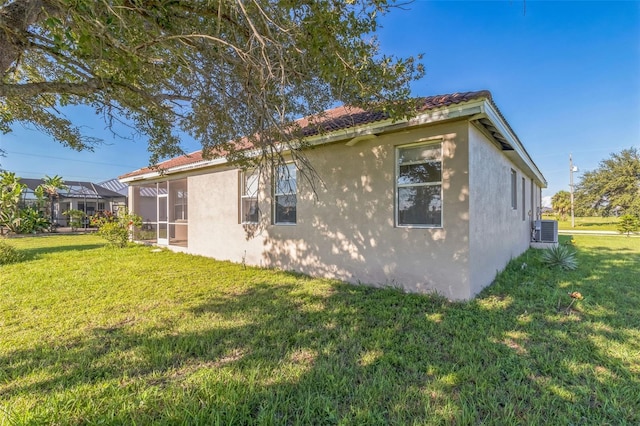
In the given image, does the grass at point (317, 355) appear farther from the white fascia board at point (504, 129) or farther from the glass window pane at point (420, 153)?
the white fascia board at point (504, 129)

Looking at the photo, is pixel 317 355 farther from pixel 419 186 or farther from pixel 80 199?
pixel 80 199

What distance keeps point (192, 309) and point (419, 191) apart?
4737mm

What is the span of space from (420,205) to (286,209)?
370 cm

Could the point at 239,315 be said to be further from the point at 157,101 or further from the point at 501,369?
the point at 157,101

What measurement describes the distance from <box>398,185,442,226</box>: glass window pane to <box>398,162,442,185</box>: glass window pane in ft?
0.47

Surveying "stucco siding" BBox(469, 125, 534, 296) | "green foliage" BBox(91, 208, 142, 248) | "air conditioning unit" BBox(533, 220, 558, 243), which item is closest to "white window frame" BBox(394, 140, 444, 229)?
"stucco siding" BBox(469, 125, 534, 296)

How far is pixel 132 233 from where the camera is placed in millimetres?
13758

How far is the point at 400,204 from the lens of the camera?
5844mm

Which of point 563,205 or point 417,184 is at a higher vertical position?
point 563,205

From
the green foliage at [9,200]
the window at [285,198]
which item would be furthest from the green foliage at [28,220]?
the window at [285,198]

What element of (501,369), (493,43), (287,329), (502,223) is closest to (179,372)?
(287,329)

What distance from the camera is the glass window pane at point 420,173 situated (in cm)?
543

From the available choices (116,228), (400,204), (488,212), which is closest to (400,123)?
(400,204)

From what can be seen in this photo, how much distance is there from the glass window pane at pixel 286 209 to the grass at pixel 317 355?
2228 mm
